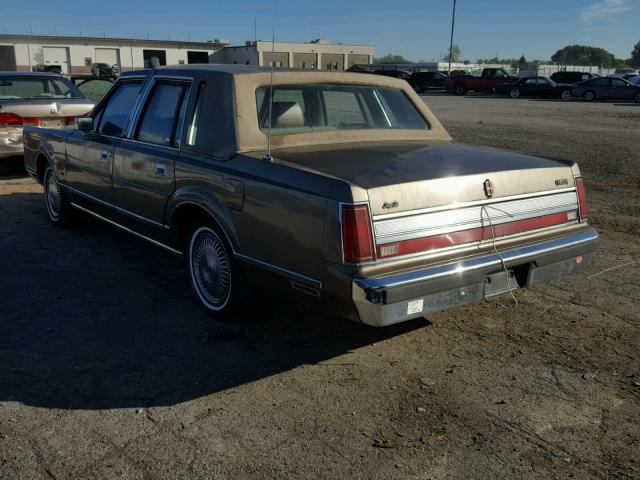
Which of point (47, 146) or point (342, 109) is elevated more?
point (342, 109)

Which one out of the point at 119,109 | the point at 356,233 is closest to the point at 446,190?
the point at 356,233

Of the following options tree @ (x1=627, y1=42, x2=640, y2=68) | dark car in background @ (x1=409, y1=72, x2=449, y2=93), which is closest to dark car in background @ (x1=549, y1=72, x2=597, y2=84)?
dark car in background @ (x1=409, y1=72, x2=449, y2=93)

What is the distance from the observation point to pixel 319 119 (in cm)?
473

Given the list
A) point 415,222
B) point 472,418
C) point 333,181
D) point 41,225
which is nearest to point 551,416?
point 472,418

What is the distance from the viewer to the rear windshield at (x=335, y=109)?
4.46 metres

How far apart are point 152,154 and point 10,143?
5.79 metres

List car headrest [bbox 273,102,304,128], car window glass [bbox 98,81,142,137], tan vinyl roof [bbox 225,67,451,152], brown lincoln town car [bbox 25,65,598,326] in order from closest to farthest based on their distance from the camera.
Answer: brown lincoln town car [bbox 25,65,598,326]
tan vinyl roof [bbox 225,67,451,152]
car headrest [bbox 273,102,304,128]
car window glass [bbox 98,81,142,137]

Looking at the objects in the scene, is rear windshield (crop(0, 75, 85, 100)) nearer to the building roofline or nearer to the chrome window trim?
the chrome window trim

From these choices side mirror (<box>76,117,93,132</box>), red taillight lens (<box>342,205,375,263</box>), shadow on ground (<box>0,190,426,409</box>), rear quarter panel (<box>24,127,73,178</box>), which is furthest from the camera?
rear quarter panel (<box>24,127,73,178</box>)

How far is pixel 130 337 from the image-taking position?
4262 mm

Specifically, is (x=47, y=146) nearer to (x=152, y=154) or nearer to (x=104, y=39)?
(x=152, y=154)

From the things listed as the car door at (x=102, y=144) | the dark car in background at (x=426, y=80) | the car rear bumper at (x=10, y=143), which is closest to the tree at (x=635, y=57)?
the dark car in background at (x=426, y=80)

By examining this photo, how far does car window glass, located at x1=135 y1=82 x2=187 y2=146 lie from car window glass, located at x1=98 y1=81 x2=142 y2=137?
13.2 inches

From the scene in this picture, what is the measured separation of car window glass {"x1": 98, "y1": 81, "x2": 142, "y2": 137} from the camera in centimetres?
543
